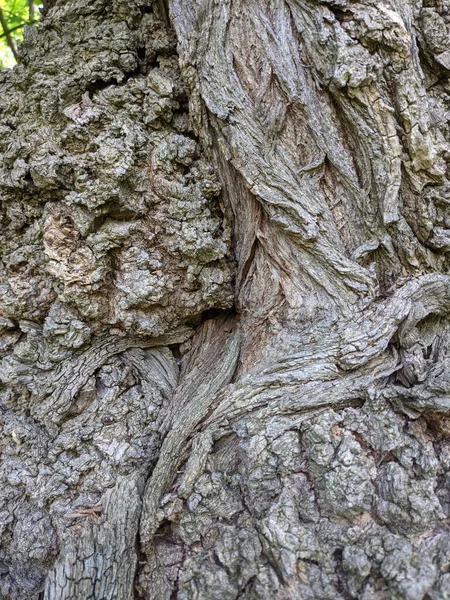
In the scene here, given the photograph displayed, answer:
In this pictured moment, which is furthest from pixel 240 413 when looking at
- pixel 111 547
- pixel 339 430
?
pixel 111 547

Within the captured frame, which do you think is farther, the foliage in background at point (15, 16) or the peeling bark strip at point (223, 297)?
the foliage in background at point (15, 16)

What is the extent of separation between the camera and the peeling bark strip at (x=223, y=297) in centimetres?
191

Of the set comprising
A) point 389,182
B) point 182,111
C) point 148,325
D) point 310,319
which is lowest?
point 310,319

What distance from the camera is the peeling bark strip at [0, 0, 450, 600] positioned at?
6.26 ft

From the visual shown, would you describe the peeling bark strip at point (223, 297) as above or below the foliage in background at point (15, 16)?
below

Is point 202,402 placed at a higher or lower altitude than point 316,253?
lower

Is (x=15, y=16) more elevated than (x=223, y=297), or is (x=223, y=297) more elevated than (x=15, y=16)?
(x=15, y=16)

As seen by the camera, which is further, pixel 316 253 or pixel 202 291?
pixel 202 291

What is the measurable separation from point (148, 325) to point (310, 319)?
856mm

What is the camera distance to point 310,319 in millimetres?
2219

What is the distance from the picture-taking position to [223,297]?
2.41m

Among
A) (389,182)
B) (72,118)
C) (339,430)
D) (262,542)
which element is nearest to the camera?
(262,542)

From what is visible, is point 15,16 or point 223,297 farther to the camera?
point 15,16

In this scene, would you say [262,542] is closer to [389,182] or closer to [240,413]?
[240,413]
